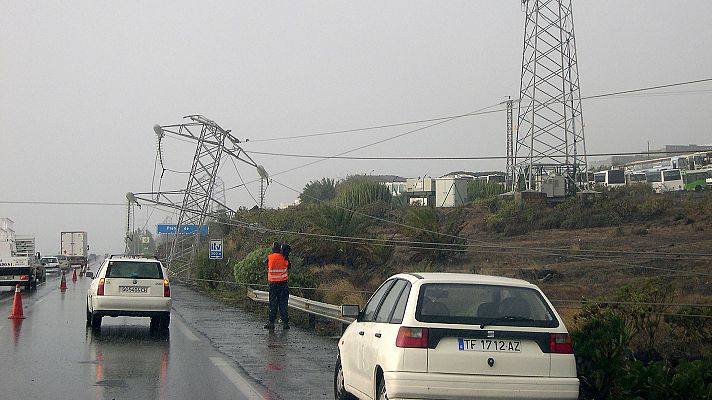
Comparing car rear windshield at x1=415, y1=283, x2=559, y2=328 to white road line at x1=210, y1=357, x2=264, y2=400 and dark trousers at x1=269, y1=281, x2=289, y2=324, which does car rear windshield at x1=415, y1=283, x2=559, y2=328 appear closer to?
white road line at x1=210, y1=357, x2=264, y2=400

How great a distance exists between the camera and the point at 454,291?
8.34m

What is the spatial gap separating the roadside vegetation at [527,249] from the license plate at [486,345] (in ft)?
31.6

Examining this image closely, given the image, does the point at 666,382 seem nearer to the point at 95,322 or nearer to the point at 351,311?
the point at 351,311

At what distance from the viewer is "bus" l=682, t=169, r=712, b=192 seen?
5497 cm

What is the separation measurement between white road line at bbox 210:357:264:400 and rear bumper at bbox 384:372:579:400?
340 centimetres

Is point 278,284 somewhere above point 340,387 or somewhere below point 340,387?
above

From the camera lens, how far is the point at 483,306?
8.27 meters

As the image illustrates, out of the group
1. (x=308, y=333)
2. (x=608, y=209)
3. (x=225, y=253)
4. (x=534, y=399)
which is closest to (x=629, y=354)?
(x=534, y=399)

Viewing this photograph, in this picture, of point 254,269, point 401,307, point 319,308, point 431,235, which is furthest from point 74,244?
point 401,307

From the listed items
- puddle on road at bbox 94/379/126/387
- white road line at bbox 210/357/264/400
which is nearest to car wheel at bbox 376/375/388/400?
white road line at bbox 210/357/264/400

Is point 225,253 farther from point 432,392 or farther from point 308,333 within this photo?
point 432,392

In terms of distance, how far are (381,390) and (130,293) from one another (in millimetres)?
12386

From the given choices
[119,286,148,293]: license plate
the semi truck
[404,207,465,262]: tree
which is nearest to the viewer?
[119,286,148,293]: license plate

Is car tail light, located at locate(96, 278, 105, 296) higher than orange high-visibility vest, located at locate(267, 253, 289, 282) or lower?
lower
